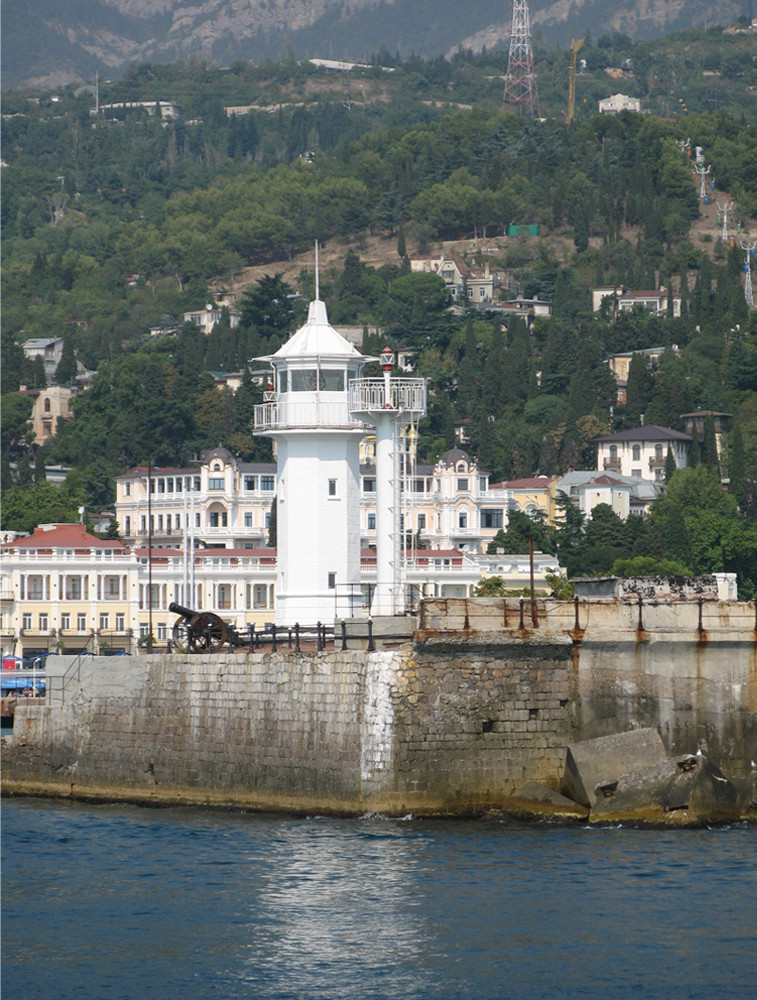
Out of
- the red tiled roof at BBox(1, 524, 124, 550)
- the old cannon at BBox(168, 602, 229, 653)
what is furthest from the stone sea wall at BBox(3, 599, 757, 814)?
the red tiled roof at BBox(1, 524, 124, 550)

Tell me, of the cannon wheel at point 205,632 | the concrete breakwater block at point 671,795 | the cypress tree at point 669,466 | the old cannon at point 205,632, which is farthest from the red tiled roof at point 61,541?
the concrete breakwater block at point 671,795

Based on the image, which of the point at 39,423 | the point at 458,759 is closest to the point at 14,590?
the point at 458,759

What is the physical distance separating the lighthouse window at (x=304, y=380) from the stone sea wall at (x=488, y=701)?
40.8 ft

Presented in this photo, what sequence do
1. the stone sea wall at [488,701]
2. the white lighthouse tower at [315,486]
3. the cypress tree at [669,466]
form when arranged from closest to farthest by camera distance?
1. the stone sea wall at [488,701]
2. the white lighthouse tower at [315,486]
3. the cypress tree at [669,466]

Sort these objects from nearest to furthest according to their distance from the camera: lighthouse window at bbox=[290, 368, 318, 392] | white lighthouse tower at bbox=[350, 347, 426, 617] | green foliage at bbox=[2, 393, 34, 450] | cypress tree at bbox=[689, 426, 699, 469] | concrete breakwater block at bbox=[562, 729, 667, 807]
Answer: concrete breakwater block at bbox=[562, 729, 667, 807]
white lighthouse tower at bbox=[350, 347, 426, 617]
lighthouse window at bbox=[290, 368, 318, 392]
cypress tree at bbox=[689, 426, 699, 469]
green foliage at bbox=[2, 393, 34, 450]

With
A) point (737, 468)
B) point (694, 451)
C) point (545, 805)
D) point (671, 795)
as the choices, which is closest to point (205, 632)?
point (545, 805)

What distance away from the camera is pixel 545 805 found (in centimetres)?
4272

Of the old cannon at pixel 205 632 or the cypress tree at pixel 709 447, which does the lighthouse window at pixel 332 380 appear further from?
the cypress tree at pixel 709 447

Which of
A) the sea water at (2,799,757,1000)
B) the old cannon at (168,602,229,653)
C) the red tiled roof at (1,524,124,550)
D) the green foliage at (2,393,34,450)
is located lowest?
the sea water at (2,799,757,1000)

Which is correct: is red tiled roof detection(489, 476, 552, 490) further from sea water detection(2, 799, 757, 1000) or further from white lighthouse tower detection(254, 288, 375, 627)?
sea water detection(2, 799, 757, 1000)

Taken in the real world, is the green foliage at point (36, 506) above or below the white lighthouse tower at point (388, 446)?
above

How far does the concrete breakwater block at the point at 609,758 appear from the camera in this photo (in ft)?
138

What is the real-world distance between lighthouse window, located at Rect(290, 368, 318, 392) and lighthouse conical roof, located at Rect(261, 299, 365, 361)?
0.36 meters

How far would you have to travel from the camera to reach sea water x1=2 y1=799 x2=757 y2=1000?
3272 centimetres
